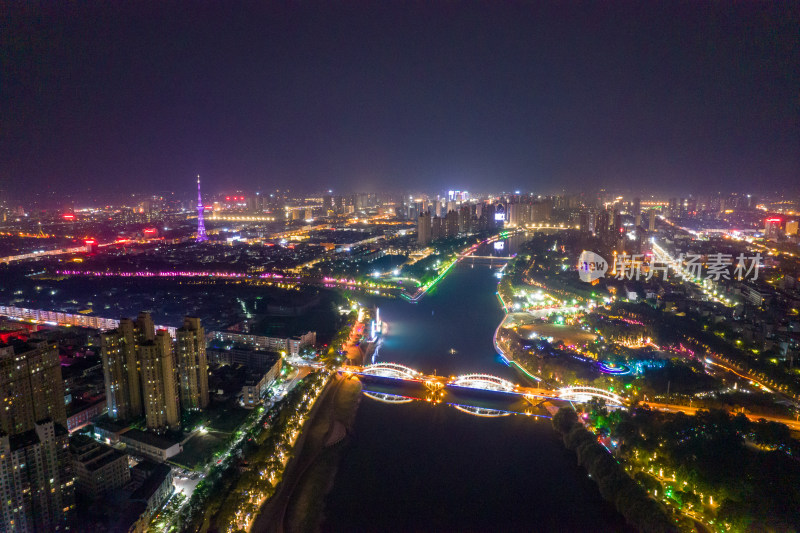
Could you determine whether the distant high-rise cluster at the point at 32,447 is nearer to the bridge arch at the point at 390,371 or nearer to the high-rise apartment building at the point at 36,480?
the high-rise apartment building at the point at 36,480

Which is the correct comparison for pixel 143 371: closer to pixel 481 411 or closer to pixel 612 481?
pixel 481 411

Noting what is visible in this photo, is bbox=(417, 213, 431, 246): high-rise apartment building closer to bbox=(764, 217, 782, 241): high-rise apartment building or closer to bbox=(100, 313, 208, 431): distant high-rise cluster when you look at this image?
bbox=(764, 217, 782, 241): high-rise apartment building

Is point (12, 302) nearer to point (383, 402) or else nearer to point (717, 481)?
point (383, 402)

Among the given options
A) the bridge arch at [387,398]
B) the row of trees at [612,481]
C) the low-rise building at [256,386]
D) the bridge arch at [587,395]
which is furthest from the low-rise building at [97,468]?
the bridge arch at [587,395]

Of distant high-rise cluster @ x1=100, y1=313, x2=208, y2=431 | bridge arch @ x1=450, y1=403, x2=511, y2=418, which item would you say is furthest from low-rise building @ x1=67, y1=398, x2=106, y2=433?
bridge arch @ x1=450, y1=403, x2=511, y2=418

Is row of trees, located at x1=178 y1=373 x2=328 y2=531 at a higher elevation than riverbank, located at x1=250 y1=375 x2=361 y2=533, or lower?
higher

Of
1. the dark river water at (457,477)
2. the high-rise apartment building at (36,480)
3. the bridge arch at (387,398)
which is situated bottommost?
the dark river water at (457,477)

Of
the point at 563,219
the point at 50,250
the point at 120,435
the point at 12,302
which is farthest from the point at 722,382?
the point at 563,219
